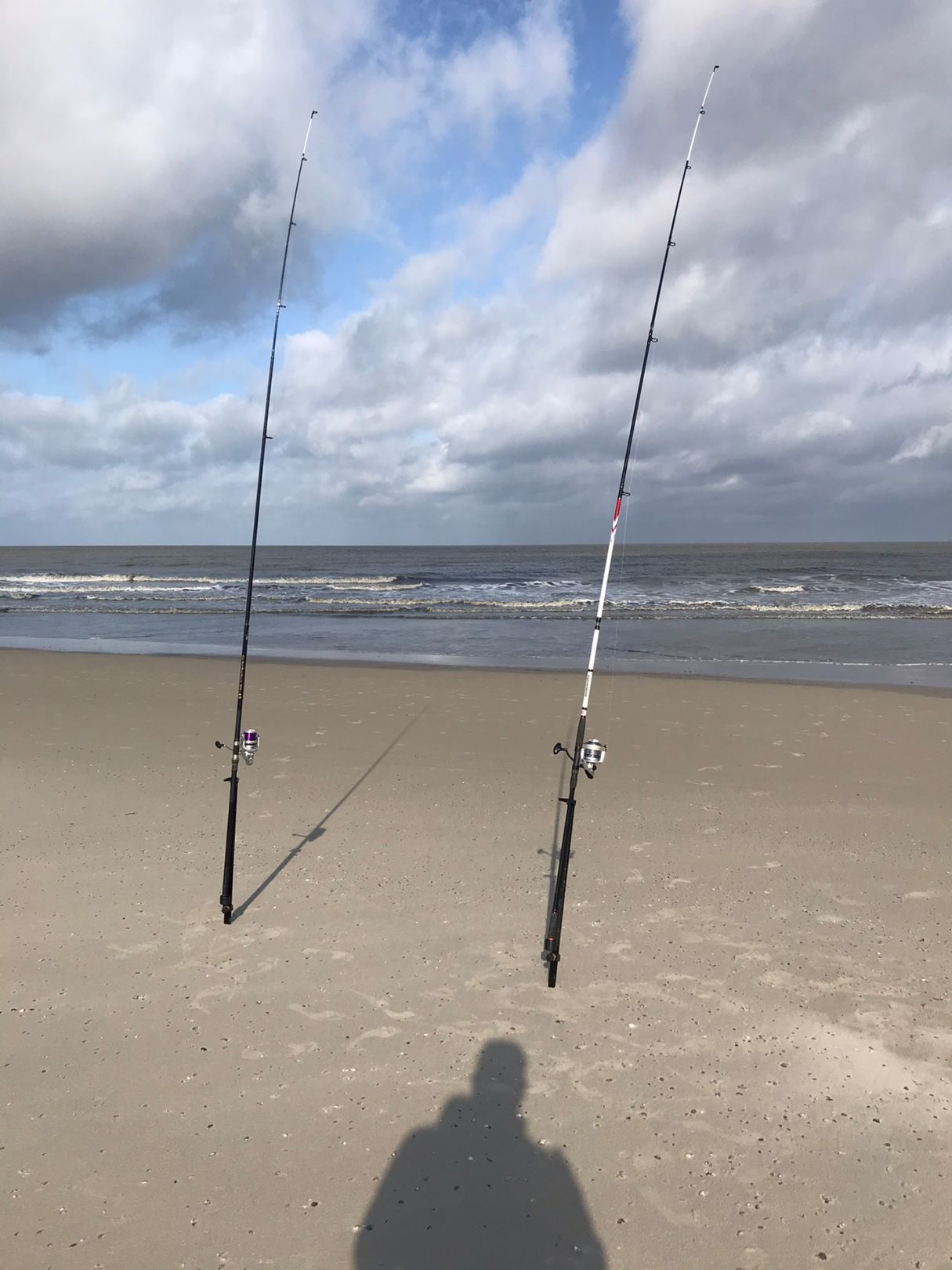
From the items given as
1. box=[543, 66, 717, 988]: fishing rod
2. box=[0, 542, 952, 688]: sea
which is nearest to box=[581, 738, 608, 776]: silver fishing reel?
box=[543, 66, 717, 988]: fishing rod

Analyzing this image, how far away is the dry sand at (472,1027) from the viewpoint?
8.77 feet

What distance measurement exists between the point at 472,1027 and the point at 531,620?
22.1m

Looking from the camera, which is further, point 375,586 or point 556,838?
point 375,586

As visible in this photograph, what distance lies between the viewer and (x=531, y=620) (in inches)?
1006

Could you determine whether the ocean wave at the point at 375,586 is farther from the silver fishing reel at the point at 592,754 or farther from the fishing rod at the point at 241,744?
the silver fishing reel at the point at 592,754

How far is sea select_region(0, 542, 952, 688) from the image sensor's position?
1673cm

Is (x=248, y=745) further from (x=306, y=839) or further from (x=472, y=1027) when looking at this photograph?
(x=472, y=1027)

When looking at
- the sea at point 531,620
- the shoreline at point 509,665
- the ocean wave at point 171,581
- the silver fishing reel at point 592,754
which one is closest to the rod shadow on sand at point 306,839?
the silver fishing reel at point 592,754

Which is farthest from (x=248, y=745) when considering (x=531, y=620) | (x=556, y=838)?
(x=531, y=620)

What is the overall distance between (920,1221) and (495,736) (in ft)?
22.3

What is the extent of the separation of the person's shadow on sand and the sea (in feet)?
38.9

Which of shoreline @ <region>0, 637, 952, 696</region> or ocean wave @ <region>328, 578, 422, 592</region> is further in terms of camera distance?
ocean wave @ <region>328, 578, 422, 592</region>

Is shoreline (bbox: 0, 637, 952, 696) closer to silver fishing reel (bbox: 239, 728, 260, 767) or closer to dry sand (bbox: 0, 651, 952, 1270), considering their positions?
dry sand (bbox: 0, 651, 952, 1270)

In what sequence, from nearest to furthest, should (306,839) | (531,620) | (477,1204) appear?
(477,1204) → (306,839) → (531,620)
